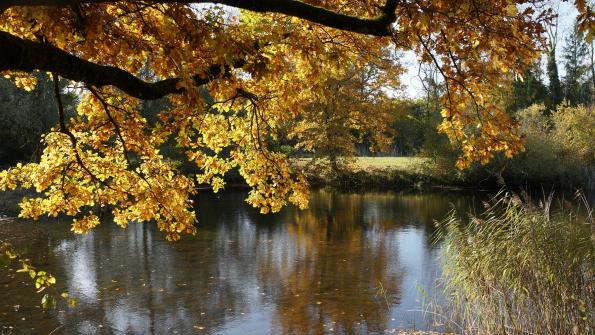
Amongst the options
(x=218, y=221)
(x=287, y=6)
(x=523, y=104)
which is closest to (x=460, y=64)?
(x=287, y=6)

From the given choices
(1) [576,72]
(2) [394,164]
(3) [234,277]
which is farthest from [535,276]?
(1) [576,72]

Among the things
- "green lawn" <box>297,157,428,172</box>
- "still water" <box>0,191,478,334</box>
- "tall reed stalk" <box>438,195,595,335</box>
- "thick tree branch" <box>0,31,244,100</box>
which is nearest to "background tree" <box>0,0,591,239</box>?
"thick tree branch" <box>0,31,244,100</box>

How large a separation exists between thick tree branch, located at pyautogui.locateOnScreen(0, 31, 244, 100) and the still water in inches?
205

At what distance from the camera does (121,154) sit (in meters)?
6.61

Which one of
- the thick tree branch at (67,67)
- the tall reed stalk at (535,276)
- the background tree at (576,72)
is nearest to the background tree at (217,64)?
the thick tree branch at (67,67)

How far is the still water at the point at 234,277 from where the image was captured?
895 centimetres

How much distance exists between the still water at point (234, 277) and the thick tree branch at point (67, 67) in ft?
17.1

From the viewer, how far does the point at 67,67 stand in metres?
3.80

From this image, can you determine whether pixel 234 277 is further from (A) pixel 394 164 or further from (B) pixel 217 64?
(A) pixel 394 164

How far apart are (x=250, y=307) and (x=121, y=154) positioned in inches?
165

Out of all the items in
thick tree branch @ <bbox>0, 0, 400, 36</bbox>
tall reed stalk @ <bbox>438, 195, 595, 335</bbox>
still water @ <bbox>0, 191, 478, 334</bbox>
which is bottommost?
still water @ <bbox>0, 191, 478, 334</bbox>

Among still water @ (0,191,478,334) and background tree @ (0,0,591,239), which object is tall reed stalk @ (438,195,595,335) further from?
still water @ (0,191,478,334)

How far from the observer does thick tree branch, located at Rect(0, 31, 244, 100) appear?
3371mm

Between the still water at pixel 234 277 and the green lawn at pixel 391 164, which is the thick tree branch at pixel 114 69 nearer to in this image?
the still water at pixel 234 277
